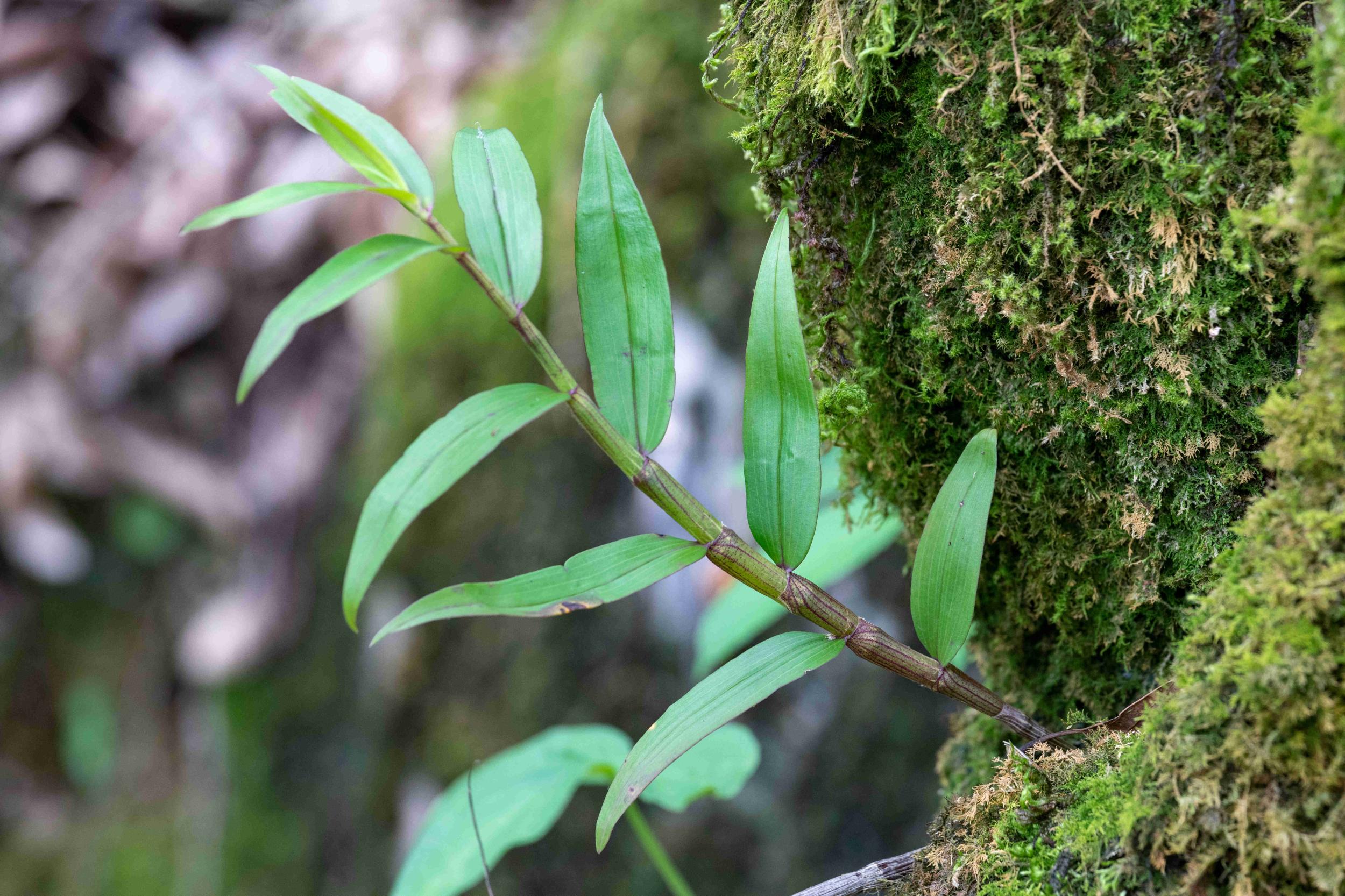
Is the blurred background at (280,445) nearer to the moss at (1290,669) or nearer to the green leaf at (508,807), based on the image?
the green leaf at (508,807)

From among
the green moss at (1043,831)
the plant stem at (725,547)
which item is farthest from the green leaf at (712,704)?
the green moss at (1043,831)

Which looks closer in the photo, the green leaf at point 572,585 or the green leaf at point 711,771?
the green leaf at point 572,585

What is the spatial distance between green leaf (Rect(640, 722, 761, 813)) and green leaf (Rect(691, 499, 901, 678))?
0.10m

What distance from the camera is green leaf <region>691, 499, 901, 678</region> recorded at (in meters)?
0.88

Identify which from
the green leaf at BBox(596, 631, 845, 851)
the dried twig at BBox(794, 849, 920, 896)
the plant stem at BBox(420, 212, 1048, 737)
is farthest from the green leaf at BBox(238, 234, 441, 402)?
the dried twig at BBox(794, 849, 920, 896)

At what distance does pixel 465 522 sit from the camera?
196 centimetres

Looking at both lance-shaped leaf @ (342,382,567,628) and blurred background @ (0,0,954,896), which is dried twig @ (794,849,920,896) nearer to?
lance-shaped leaf @ (342,382,567,628)

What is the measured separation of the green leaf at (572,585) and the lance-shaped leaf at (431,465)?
3 cm

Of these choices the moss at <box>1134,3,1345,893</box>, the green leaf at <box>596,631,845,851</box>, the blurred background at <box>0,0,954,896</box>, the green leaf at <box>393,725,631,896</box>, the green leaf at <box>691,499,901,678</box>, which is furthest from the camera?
the blurred background at <box>0,0,954,896</box>

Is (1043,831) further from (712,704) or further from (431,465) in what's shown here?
(431,465)

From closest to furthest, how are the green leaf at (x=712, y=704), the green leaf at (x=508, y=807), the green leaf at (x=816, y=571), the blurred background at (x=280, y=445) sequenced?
the green leaf at (x=712, y=704) → the green leaf at (x=816, y=571) → the green leaf at (x=508, y=807) → the blurred background at (x=280, y=445)

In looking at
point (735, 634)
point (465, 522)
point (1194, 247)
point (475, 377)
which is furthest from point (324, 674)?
point (1194, 247)

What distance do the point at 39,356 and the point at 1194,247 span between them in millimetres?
3146

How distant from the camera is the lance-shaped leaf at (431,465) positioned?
449 mm
